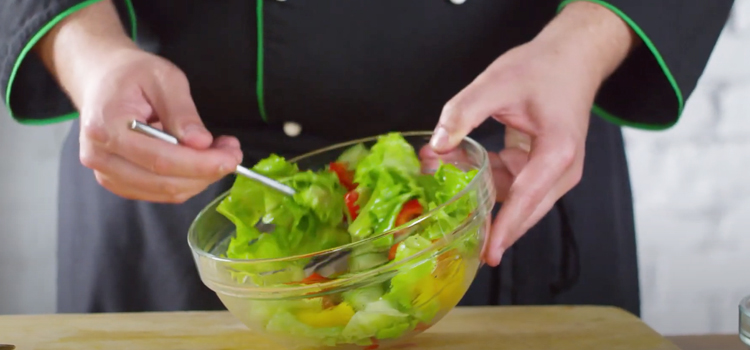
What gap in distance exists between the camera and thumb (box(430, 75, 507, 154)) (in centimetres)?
43

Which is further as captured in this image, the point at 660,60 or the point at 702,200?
the point at 702,200

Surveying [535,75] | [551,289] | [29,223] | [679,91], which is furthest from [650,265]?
[29,223]

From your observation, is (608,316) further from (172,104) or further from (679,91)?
(172,104)

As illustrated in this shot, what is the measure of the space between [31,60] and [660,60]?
524 millimetres

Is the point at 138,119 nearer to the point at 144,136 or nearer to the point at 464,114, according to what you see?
the point at 144,136

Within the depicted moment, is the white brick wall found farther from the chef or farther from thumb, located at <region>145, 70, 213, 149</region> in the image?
thumb, located at <region>145, 70, 213, 149</region>

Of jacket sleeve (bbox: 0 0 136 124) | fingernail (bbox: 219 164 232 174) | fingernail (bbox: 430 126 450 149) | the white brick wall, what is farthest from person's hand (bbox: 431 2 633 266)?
the white brick wall

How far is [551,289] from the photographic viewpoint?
68cm

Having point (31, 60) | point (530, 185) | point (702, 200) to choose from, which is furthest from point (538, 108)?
point (702, 200)

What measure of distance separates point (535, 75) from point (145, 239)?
0.45 m

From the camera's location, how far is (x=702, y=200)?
3.19 ft

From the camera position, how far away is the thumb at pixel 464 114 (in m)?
0.43

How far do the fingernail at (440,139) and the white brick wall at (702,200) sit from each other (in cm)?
60

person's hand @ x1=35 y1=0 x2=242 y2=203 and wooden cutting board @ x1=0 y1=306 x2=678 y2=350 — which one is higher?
person's hand @ x1=35 y1=0 x2=242 y2=203
